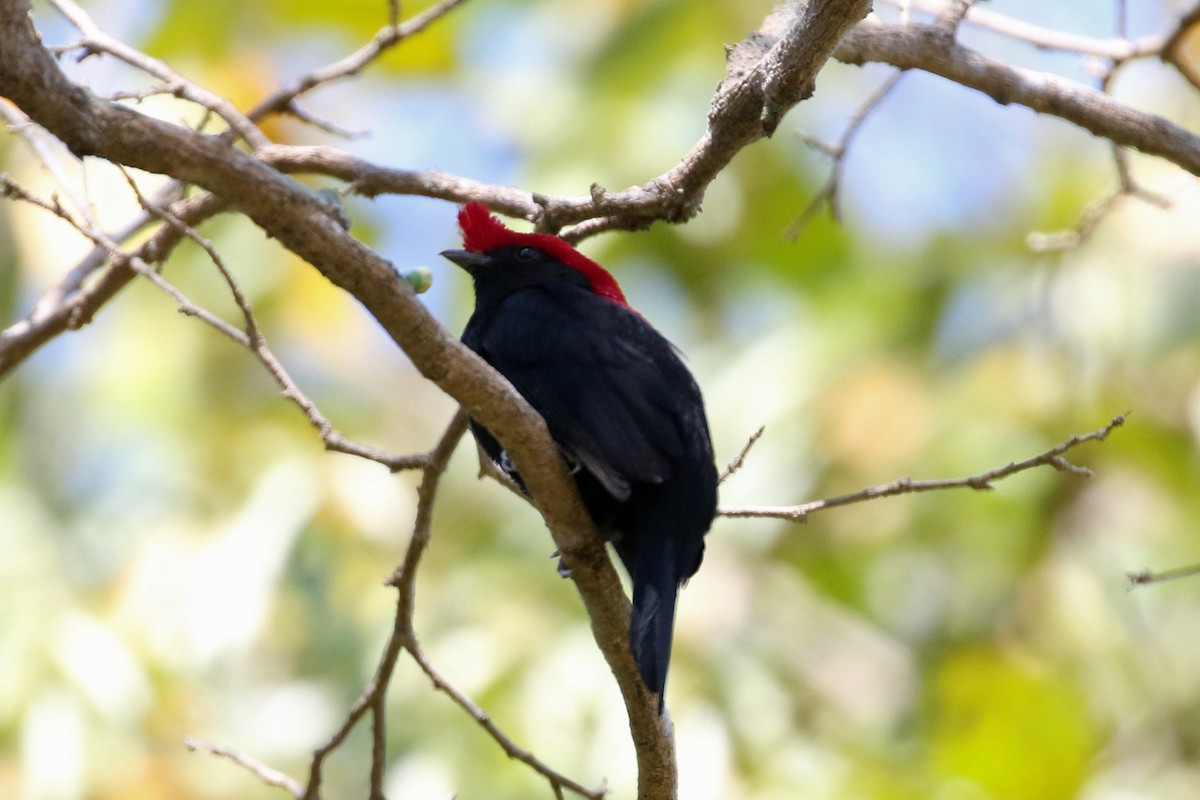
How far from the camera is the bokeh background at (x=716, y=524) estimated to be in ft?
20.9

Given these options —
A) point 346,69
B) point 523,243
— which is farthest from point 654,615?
point 346,69

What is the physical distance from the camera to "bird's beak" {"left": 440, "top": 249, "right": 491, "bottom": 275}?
426 cm

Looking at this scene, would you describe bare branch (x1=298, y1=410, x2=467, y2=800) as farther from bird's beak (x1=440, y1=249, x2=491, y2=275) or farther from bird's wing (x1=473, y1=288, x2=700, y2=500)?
bird's beak (x1=440, y1=249, x2=491, y2=275)

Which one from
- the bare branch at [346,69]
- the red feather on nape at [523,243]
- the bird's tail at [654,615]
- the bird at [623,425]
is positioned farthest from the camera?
the bare branch at [346,69]

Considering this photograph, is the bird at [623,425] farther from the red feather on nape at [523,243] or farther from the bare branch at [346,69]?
the bare branch at [346,69]

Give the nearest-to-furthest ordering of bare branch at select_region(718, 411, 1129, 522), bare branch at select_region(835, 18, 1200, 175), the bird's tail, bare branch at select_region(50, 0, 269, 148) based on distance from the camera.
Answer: the bird's tail
bare branch at select_region(718, 411, 1129, 522)
bare branch at select_region(835, 18, 1200, 175)
bare branch at select_region(50, 0, 269, 148)

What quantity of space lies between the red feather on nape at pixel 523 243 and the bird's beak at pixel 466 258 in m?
0.05

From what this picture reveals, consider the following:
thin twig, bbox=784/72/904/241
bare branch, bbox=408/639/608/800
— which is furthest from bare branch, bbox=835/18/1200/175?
bare branch, bbox=408/639/608/800

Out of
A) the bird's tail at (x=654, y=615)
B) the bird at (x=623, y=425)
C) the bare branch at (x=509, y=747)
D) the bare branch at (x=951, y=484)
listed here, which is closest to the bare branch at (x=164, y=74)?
the bird at (x=623, y=425)

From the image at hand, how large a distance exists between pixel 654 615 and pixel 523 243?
1.48 m

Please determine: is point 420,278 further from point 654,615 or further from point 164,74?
point 164,74

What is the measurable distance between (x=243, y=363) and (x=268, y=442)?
109cm

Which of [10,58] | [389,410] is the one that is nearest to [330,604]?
[389,410]

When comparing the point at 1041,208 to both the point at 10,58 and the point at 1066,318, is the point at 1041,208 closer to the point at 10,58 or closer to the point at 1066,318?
the point at 1066,318
